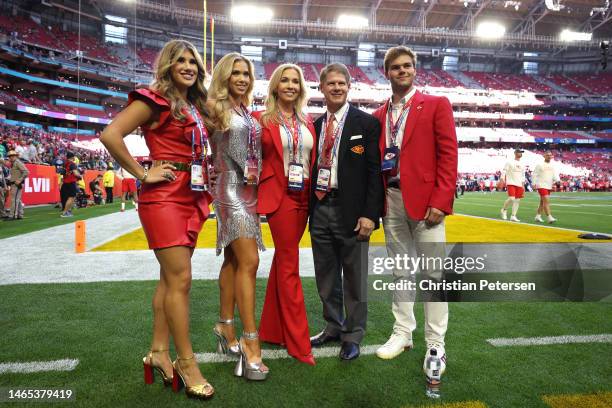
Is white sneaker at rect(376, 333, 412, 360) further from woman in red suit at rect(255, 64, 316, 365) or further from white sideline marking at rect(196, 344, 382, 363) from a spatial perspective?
woman in red suit at rect(255, 64, 316, 365)

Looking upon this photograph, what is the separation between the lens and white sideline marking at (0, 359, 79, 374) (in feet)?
7.88

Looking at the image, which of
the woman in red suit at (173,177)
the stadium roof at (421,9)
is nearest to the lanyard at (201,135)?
the woman in red suit at (173,177)

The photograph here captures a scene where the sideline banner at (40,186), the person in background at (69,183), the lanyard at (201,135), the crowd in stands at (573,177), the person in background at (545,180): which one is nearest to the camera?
Answer: the lanyard at (201,135)

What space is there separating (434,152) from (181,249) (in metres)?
1.73

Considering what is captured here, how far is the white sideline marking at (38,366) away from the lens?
2.40 m

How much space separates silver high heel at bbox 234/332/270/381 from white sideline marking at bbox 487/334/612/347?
1.72 meters

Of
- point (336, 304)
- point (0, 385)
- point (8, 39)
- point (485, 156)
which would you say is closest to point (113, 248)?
point (0, 385)

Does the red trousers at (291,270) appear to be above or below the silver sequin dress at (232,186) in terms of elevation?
below

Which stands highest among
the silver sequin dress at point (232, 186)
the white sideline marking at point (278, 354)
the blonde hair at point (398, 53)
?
the blonde hair at point (398, 53)

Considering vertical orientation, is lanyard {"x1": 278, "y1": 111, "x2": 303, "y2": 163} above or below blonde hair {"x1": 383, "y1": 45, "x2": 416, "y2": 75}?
below

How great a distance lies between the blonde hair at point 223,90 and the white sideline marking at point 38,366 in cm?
180

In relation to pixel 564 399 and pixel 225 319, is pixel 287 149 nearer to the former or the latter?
pixel 225 319

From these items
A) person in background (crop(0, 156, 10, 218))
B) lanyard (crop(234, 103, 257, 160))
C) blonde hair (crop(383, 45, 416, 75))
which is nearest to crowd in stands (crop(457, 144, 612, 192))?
person in background (crop(0, 156, 10, 218))

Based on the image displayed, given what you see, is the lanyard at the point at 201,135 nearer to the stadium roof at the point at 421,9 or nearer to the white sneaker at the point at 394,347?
the white sneaker at the point at 394,347
